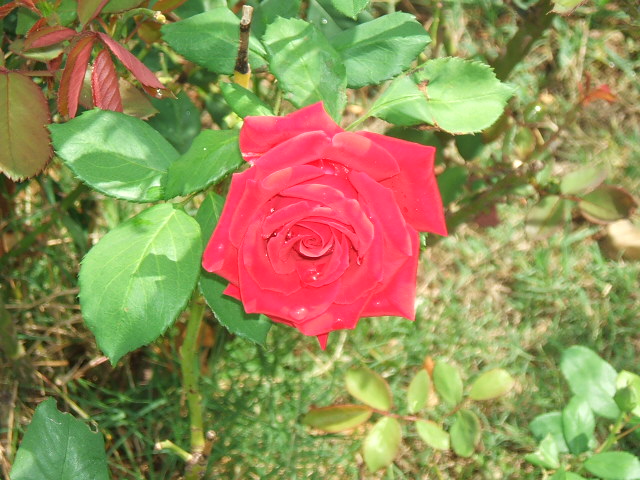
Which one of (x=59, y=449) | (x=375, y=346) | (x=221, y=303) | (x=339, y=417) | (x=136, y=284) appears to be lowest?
(x=375, y=346)

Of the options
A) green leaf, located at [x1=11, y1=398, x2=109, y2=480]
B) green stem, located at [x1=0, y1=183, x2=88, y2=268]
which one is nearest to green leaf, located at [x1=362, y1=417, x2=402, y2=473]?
green leaf, located at [x1=11, y1=398, x2=109, y2=480]

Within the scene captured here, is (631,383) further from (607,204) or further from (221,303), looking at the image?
(221,303)

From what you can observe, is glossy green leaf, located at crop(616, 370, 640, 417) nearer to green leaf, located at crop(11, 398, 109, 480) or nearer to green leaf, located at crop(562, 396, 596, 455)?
green leaf, located at crop(562, 396, 596, 455)

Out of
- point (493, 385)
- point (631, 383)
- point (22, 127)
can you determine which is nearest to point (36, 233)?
point (22, 127)

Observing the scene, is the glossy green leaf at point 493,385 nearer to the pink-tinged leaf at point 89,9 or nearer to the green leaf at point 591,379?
the green leaf at point 591,379

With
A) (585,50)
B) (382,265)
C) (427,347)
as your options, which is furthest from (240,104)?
(585,50)

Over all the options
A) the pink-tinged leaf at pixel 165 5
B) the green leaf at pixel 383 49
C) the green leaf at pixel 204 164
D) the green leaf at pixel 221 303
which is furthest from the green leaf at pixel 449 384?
the pink-tinged leaf at pixel 165 5
